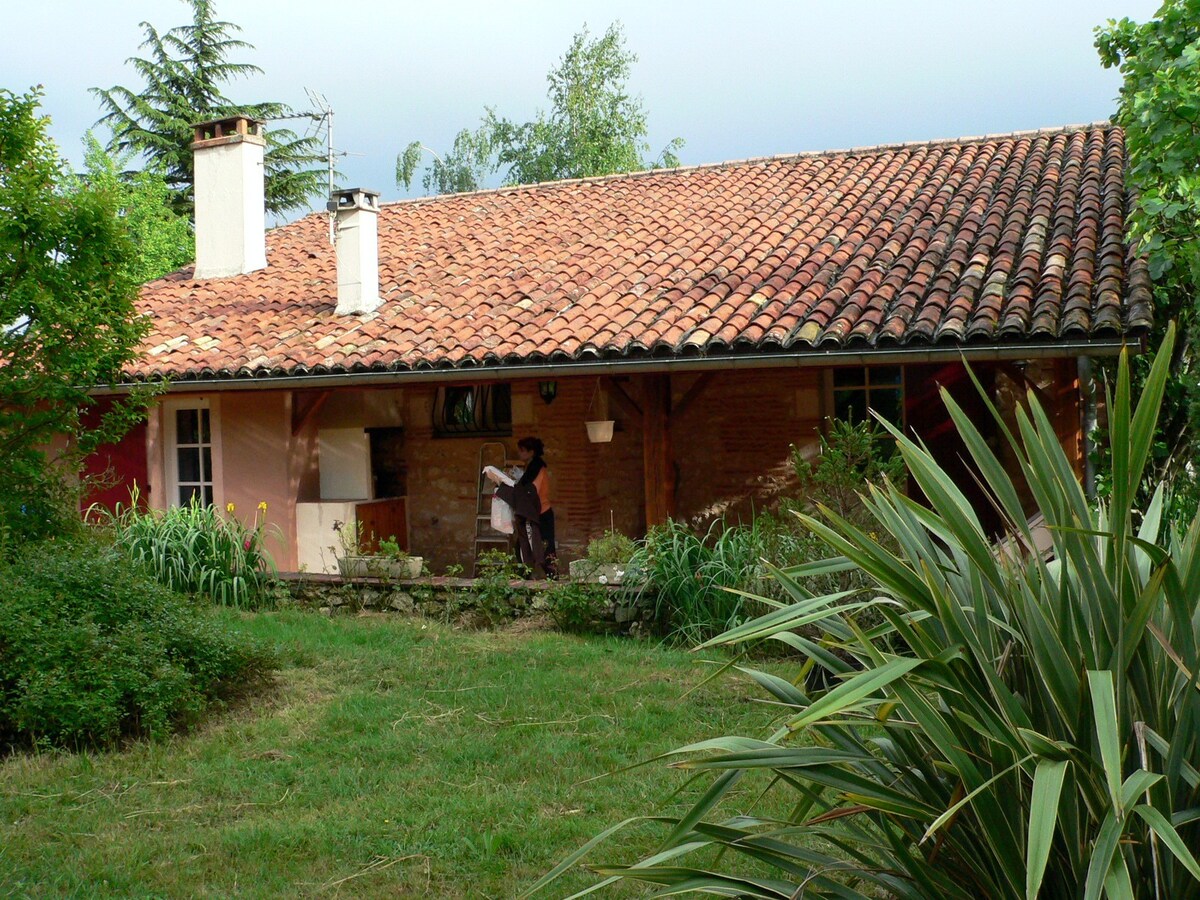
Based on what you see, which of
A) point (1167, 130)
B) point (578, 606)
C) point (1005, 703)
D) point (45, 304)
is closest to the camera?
point (1005, 703)

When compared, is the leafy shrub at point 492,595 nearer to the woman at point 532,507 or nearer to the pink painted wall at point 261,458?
the woman at point 532,507

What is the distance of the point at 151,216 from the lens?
2569 cm

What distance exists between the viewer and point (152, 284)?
14.2 m

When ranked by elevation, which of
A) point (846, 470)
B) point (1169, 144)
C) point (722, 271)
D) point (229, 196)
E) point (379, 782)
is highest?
point (229, 196)

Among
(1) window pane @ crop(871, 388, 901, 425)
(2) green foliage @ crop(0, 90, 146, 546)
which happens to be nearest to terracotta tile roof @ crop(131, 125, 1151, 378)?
(1) window pane @ crop(871, 388, 901, 425)

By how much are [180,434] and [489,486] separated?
322 centimetres

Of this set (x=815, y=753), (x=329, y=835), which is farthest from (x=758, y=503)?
(x=815, y=753)

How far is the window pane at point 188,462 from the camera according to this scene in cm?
1210

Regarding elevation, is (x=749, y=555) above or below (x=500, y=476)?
below

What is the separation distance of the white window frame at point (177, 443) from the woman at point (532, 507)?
320 centimetres

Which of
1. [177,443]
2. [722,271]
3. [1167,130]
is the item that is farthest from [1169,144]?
[177,443]

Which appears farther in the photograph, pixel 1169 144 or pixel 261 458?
pixel 261 458

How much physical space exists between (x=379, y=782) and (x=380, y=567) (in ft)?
14.1

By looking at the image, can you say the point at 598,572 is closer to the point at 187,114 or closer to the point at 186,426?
the point at 186,426
